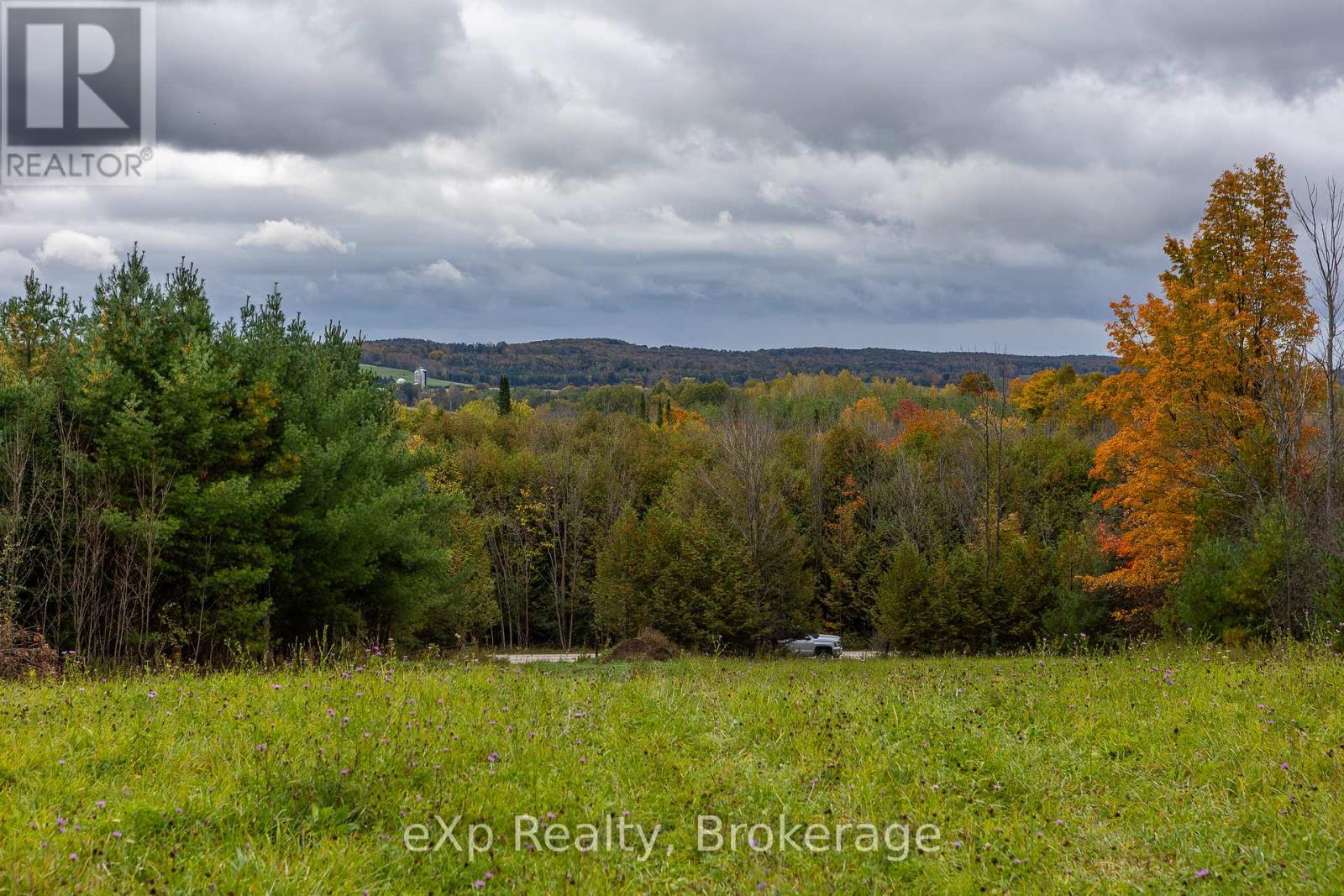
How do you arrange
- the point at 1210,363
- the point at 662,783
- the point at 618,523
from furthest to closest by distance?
the point at 618,523
the point at 1210,363
the point at 662,783

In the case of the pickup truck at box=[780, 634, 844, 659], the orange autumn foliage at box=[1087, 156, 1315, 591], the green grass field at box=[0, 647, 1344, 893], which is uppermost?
the orange autumn foliage at box=[1087, 156, 1315, 591]

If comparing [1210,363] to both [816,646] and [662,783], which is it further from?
[816,646]

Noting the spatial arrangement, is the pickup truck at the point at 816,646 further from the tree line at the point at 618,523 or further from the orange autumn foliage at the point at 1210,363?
the orange autumn foliage at the point at 1210,363

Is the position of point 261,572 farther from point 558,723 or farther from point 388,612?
point 558,723

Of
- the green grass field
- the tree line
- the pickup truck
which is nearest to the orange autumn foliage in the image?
the tree line

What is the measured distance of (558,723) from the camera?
7242mm

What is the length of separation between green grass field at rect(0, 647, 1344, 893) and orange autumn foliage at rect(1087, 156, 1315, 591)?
15.6 meters

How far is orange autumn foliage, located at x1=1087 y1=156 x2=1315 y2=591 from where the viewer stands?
21.6m

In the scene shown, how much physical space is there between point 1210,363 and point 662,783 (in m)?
21.6

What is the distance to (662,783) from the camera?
630 centimetres

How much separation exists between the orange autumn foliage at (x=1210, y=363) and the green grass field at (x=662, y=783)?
51.1ft

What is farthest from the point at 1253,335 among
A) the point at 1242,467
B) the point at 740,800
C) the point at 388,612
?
the point at 388,612

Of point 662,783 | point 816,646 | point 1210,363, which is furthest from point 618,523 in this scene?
point 662,783

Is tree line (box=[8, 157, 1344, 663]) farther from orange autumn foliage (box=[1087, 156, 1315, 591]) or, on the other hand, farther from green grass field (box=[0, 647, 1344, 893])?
green grass field (box=[0, 647, 1344, 893])
